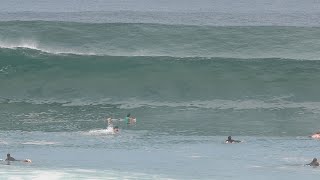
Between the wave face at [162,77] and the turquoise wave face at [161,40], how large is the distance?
0.16 ft

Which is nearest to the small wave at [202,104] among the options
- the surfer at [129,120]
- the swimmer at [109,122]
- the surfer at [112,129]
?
the surfer at [129,120]

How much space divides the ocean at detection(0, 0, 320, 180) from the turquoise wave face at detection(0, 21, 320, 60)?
0.19 feet

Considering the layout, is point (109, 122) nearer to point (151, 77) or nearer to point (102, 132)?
point (102, 132)

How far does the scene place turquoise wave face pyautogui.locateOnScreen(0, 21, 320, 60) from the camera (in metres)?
49.2

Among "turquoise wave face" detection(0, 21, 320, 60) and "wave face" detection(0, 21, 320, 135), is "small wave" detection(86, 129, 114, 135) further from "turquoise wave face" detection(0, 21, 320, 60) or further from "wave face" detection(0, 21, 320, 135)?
"turquoise wave face" detection(0, 21, 320, 60)

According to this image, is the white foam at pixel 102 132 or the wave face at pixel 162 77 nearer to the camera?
the white foam at pixel 102 132

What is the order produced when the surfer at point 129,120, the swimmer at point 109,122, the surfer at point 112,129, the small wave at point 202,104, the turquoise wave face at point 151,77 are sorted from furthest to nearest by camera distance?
the turquoise wave face at point 151,77 → the small wave at point 202,104 → the surfer at point 129,120 → the swimmer at point 109,122 → the surfer at point 112,129

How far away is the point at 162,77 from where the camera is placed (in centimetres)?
4416

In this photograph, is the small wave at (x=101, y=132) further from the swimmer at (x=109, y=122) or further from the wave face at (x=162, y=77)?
the wave face at (x=162, y=77)

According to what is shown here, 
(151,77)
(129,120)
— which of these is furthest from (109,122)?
(151,77)

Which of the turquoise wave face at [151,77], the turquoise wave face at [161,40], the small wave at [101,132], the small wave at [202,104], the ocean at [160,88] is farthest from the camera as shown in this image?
the turquoise wave face at [161,40]

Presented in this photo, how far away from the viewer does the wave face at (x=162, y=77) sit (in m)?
36.3

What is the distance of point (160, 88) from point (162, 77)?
5.74 feet

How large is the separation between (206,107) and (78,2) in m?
27.9
